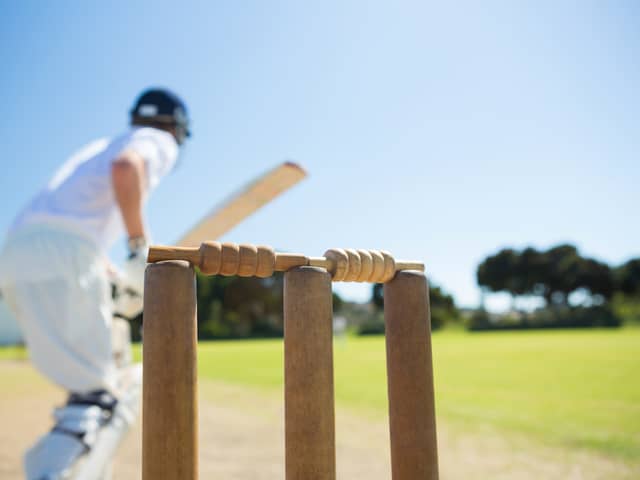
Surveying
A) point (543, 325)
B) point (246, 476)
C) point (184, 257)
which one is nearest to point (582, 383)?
point (246, 476)

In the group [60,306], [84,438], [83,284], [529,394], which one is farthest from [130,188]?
[529,394]

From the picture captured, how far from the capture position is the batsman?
2117 mm

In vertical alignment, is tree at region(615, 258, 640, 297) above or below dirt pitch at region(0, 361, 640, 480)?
above

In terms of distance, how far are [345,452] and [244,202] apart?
1944 millimetres

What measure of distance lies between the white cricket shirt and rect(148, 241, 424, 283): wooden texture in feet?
4.25

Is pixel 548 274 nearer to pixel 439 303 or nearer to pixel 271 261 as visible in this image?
pixel 439 303

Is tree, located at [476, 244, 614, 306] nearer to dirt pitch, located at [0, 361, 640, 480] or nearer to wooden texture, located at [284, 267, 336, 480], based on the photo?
dirt pitch, located at [0, 361, 640, 480]

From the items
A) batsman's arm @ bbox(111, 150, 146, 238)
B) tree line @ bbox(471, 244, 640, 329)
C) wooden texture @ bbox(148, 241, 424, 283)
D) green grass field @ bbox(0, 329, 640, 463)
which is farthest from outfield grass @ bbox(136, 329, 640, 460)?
tree line @ bbox(471, 244, 640, 329)

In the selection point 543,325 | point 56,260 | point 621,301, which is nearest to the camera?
point 56,260

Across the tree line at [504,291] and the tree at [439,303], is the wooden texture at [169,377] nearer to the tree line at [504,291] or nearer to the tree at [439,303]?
the tree line at [504,291]

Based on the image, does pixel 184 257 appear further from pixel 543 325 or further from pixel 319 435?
pixel 543 325

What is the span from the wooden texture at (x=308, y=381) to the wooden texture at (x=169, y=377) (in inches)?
8.4

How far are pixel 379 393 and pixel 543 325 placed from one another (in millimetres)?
30504

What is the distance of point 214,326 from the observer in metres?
33.3
